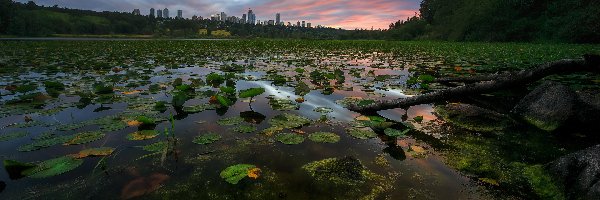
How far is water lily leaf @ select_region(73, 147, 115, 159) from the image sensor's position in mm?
2359

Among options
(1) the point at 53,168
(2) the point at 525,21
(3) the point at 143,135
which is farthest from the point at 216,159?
(2) the point at 525,21

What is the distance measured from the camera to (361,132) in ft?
10.0

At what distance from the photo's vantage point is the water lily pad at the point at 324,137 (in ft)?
9.27

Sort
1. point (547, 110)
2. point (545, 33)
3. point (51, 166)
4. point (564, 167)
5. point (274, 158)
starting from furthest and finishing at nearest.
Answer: point (545, 33) → point (547, 110) → point (274, 158) → point (51, 166) → point (564, 167)

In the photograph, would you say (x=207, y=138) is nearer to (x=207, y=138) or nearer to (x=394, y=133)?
(x=207, y=138)

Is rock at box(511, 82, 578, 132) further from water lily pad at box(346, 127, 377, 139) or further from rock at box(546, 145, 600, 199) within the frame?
water lily pad at box(346, 127, 377, 139)

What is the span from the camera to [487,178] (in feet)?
6.84

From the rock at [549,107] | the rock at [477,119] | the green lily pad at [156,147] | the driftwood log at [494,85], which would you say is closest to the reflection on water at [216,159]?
the green lily pad at [156,147]

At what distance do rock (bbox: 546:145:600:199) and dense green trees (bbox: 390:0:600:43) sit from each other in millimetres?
29535

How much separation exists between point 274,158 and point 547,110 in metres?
3.12

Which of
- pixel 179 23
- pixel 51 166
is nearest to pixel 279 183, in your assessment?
pixel 51 166

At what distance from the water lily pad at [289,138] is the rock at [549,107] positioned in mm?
2613

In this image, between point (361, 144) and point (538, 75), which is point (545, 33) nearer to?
point (538, 75)

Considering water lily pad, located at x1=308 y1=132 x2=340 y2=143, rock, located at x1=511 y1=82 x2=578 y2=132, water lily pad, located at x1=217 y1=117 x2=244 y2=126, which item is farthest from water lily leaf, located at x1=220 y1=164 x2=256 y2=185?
rock, located at x1=511 y1=82 x2=578 y2=132
